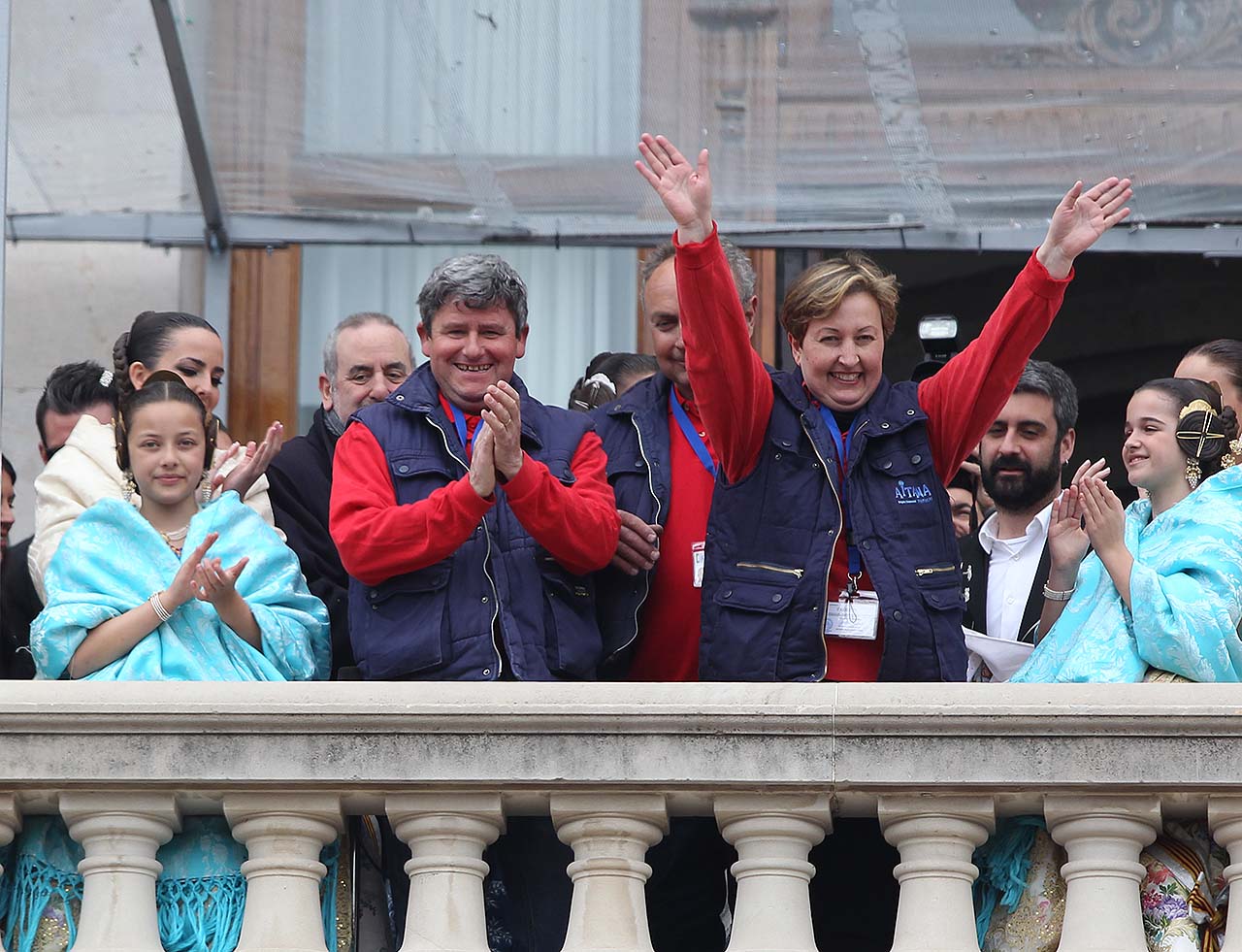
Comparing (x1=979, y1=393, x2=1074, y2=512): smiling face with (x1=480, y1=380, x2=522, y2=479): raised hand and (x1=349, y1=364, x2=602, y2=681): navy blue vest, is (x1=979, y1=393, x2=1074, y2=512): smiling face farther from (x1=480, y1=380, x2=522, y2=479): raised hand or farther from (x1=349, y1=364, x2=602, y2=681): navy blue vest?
(x1=480, y1=380, x2=522, y2=479): raised hand

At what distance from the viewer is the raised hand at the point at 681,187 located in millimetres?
4410

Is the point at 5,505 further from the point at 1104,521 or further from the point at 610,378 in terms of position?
the point at 1104,521

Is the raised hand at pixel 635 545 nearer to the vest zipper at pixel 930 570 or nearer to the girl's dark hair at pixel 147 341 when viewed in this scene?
the vest zipper at pixel 930 570

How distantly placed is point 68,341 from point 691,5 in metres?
2.43

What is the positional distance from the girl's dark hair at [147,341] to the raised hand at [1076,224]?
6.68 feet

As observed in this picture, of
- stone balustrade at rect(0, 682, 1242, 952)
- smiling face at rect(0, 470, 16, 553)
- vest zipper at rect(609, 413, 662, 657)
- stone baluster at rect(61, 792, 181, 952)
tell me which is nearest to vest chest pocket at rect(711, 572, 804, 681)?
vest zipper at rect(609, 413, 662, 657)

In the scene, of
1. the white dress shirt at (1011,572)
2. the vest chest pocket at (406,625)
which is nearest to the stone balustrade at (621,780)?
the vest chest pocket at (406,625)

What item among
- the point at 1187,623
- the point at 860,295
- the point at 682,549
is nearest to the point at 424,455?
the point at 682,549

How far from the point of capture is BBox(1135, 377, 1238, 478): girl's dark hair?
182 inches

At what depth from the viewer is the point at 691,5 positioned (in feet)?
21.8

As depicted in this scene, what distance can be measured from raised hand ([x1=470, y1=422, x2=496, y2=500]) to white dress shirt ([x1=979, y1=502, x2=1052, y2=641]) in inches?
54.1

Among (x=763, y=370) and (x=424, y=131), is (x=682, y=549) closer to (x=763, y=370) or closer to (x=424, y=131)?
(x=763, y=370)

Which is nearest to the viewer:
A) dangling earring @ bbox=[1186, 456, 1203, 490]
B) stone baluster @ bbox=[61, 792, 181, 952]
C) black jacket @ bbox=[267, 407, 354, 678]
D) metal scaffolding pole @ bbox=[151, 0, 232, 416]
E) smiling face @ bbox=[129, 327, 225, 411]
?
stone baluster @ bbox=[61, 792, 181, 952]

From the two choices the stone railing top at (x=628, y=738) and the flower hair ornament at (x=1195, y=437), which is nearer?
the stone railing top at (x=628, y=738)
